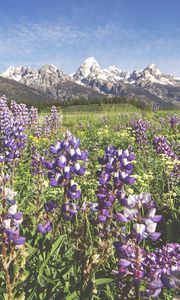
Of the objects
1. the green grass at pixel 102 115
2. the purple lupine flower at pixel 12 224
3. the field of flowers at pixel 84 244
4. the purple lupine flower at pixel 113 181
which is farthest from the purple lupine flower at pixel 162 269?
the green grass at pixel 102 115

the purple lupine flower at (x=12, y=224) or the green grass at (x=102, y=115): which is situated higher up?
the purple lupine flower at (x=12, y=224)

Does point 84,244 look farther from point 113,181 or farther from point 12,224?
point 12,224

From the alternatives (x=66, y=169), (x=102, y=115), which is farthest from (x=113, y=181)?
(x=102, y=115)

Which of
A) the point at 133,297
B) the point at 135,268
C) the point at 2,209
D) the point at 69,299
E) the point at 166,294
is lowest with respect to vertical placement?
the point at 166,294

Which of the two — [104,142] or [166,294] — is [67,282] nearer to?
[166,294]

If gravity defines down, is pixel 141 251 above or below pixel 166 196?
above

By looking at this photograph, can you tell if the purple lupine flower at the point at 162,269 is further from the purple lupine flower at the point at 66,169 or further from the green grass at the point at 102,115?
the green grass at the point at 102,115

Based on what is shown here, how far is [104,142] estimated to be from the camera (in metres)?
11.2

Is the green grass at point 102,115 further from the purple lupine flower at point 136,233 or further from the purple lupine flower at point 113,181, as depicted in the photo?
the purple lupine flower at point 136,233

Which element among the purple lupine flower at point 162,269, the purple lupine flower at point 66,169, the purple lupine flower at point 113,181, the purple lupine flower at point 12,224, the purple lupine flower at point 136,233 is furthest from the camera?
the purple lupine flower at point 66,169

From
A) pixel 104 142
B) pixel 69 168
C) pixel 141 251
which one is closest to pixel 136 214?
pixel 141 251

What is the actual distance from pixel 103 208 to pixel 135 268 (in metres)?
0.82

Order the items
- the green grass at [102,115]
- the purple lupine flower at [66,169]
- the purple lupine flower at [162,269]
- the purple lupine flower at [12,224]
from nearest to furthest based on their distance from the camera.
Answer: the purple lupine flower at [162,269] → the purple lupine flower at [12,224] → the purple lupine flower at [66,169] → the green grass at [102,115]

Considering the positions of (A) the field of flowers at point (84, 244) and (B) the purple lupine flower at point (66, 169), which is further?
(B) the purple lupine flower at point (66, 169)
